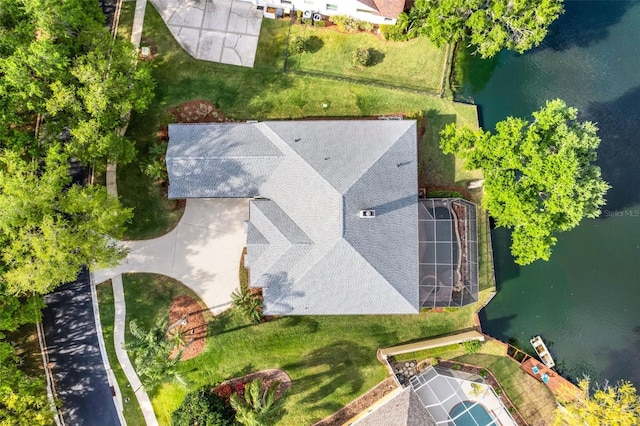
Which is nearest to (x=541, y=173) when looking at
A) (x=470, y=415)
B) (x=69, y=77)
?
(x=470, y=415)

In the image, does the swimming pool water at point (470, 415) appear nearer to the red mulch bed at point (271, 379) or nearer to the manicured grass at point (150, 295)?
the red mulch bed at point (271, 379)

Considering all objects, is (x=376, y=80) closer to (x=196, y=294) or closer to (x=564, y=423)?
(x=196, y=294)

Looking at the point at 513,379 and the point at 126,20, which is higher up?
the point at 126,20

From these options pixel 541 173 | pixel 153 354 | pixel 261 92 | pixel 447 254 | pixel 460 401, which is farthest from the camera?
pixel 261 92

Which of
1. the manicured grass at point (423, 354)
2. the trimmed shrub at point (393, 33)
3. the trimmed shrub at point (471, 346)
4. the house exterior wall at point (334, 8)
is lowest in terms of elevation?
the manicured grass at point (423, 354)

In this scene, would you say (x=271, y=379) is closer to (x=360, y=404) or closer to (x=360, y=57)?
(x=360, y=404)

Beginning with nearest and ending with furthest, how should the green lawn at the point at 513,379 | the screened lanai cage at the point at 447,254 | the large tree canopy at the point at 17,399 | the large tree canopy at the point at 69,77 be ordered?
the large tree canopy at the point at 69,77 < the large tree canopy at the point at 17,399 < the screened lanai cage at the point at 447,254 < the green lawn at the point at 513,379

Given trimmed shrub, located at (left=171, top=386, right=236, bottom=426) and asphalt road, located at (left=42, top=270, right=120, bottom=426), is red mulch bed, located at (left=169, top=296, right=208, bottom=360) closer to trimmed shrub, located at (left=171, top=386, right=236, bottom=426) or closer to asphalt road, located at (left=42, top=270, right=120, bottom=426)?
trimmed shrub, located at (left=171, top=386, right=236, bottom=426)

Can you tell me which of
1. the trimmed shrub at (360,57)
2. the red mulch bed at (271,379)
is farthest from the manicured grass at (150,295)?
the trimmed shrub at (360,57)
